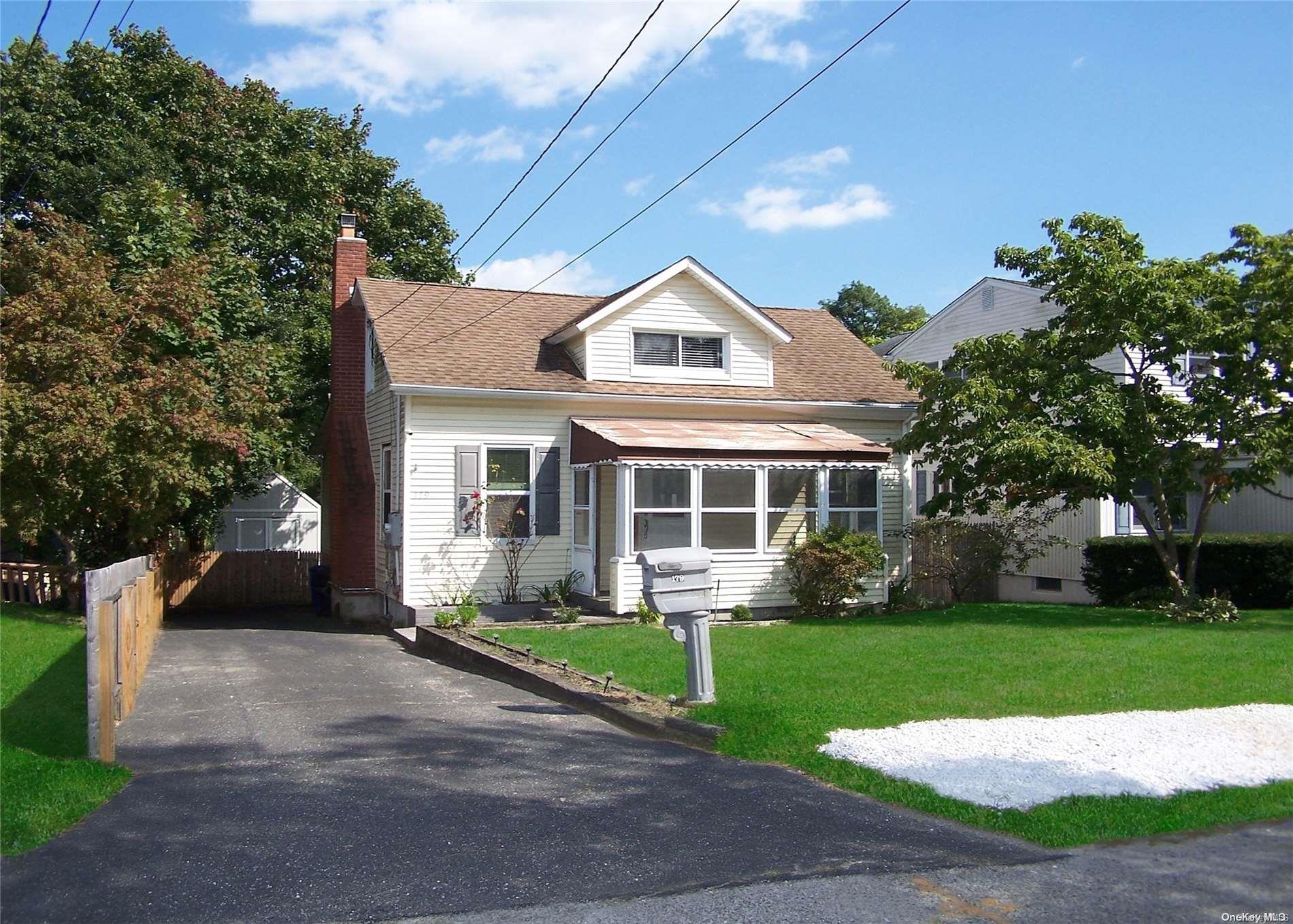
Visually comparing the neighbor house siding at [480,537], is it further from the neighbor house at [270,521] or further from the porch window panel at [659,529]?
the neighbor house at [270,521]

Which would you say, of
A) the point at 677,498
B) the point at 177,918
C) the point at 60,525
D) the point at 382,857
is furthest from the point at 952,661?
the point at 60,525

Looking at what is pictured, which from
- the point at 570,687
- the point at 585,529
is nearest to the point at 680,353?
the point at 585,529

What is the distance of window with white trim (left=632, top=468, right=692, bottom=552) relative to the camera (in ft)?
58.9

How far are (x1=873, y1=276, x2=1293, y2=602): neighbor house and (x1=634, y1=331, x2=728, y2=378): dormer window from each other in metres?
4.11

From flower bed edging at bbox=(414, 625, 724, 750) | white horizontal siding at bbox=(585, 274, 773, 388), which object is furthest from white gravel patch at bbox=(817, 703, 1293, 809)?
white horizontal siding at bbox=(585, 274, 773, 388)

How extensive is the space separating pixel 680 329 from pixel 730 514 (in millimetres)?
3508

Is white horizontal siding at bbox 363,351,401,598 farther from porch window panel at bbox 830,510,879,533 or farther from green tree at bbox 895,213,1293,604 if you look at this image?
green tree at bbox 895,213,1293,604

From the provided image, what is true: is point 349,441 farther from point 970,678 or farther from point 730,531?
point 970,678

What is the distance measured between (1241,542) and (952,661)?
9.77 metres

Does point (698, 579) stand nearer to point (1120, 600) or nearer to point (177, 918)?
point (177, 918)

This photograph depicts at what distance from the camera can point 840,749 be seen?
8.44 metres

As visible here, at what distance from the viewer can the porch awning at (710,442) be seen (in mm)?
17250

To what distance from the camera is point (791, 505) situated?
1939 cm

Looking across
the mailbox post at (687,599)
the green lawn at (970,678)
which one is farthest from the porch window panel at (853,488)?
the mailbox post at (687,599)
